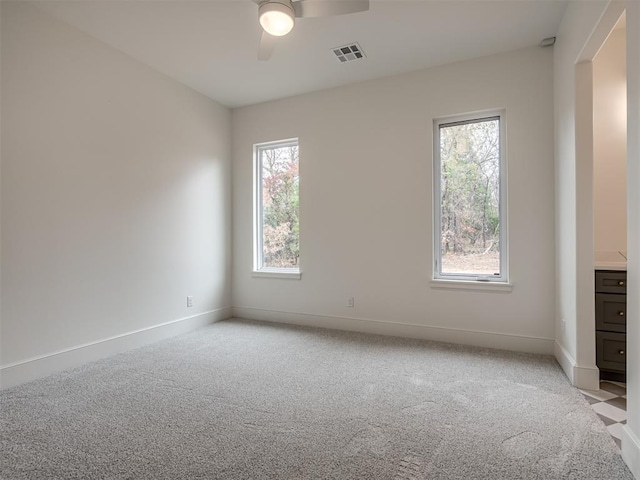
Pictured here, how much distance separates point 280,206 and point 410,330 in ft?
Result: 7.56

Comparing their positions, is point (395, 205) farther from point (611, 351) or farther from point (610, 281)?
point (611, 351)

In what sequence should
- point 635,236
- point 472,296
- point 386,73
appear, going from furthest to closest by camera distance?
point 386,73, point 472,296, point 635,236

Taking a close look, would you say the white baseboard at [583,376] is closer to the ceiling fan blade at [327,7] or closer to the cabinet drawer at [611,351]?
the cabinet drawer at [611,351]

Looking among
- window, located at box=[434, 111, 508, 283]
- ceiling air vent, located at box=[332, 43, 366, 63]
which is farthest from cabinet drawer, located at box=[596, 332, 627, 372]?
ceiling air vent, located at box=[332, 43, 366, 63]

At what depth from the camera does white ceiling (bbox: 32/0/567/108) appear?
274 cm

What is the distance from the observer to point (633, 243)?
1.67 metres

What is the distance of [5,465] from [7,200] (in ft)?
6.00

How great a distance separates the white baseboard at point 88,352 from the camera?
2635mm

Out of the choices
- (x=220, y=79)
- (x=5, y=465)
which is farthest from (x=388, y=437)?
(x=220, y=79)

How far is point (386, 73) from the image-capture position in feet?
12.6

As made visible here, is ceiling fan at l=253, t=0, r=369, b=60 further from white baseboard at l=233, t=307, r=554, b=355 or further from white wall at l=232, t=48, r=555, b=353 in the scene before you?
white baseboard at l=233, t=307, r=554, b=355

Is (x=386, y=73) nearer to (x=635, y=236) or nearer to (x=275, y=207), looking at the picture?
(x=275, y=207)

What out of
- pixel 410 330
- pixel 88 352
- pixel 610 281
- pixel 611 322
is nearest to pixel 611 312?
pixel 611 322

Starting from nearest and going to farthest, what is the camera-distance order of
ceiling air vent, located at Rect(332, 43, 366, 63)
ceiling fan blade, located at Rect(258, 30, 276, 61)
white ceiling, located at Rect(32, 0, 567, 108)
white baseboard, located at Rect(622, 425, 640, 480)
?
white baseboard, located at Rect(622, 425, 640, 480)
ceiling fan blade, located at Rect(258, 30, 276, 61)
white ceiling, located at Rect(32, 0, 567, 108)
ceiling air vent, located at Rect(332, 43, 366, 63)
